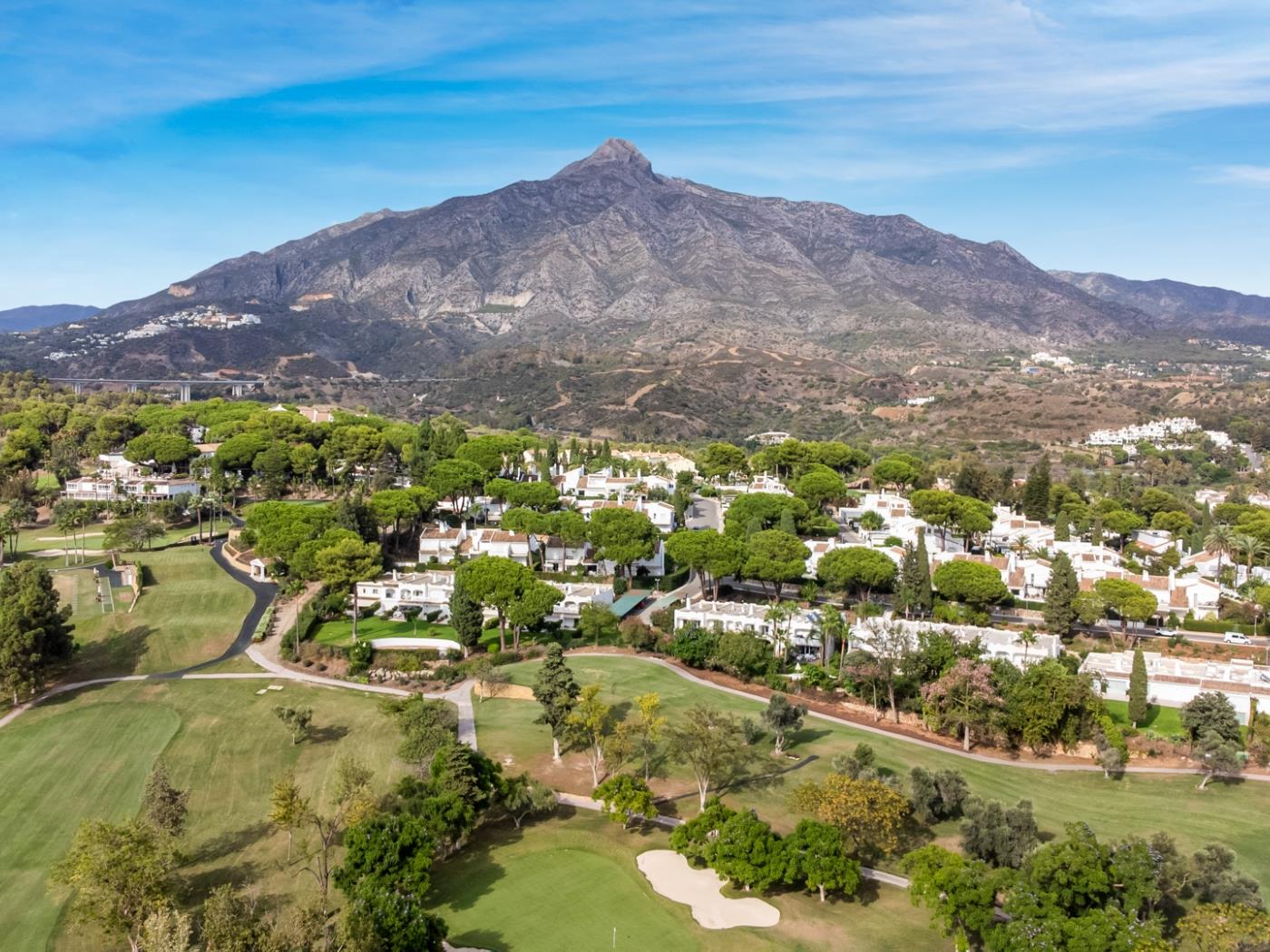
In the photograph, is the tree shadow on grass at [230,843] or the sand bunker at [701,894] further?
the tree shadow on grass at [230,843]

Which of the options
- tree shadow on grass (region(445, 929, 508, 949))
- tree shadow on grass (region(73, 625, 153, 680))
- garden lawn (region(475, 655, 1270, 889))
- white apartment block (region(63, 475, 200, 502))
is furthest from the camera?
white apartment block (region(63, 475, 200, 502))

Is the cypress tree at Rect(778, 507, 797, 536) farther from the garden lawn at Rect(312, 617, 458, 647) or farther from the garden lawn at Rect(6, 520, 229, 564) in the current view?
the garden lawn at Rect(6, 520, 229, 564)

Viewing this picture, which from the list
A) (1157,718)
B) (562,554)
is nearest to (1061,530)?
(1157,718)

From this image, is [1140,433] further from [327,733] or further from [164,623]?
[164,623]

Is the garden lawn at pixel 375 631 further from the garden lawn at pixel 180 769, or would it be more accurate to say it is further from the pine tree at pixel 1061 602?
the pine tree at pixel 1061 602

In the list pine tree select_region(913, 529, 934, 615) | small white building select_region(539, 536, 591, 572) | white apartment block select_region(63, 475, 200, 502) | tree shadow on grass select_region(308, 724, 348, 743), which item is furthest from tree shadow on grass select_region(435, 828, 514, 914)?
white apartment block select_region(63, 475, 200, 502)

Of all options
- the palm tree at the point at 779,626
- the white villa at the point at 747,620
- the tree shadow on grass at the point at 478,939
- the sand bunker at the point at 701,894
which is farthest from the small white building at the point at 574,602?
the tree shadow on grass at the point at 478,939
